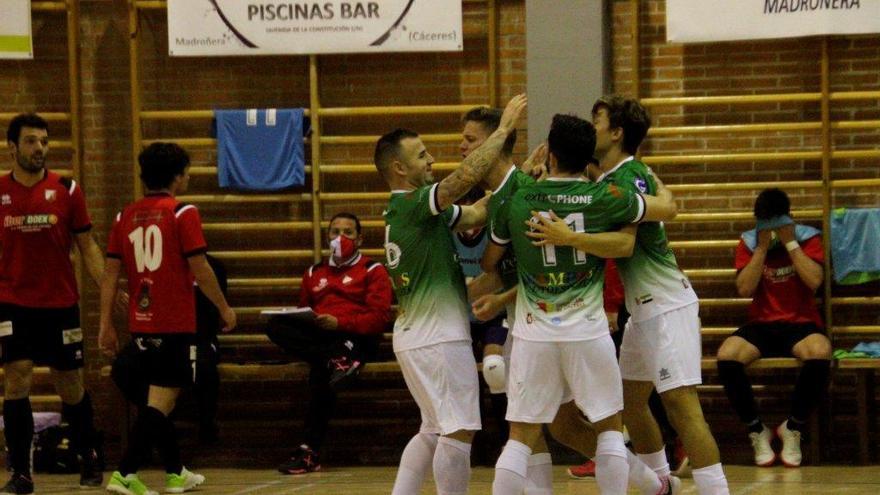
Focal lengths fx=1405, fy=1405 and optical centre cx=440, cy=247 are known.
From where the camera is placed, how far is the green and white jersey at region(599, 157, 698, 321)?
20.0ft

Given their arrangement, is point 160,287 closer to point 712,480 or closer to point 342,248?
point 342,248

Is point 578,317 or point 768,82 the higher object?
point 768,82

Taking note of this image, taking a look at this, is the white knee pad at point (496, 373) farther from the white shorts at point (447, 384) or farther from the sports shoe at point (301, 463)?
the sports shoe at point (301, 463)

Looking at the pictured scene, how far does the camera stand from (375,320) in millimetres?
9359

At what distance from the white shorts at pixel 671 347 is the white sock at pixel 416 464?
3.27ft

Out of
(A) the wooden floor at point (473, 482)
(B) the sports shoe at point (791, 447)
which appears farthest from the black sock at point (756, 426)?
(A) the wooden floor at point (473, 482)

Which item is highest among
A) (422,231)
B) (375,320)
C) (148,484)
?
(422,231)

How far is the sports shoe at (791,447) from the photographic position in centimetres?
908

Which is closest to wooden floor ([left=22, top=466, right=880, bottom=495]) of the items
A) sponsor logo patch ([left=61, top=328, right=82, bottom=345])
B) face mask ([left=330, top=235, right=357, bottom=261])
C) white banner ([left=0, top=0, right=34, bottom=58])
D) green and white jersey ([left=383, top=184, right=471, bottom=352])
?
sponsor logo patch ([left=61, top=328, right=82, bottom=345])

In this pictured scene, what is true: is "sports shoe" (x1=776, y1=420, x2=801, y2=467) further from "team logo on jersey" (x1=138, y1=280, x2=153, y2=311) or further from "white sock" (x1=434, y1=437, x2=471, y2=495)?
"team logo on jersey" (x1=138, y1=280, x2=153, y2=311)

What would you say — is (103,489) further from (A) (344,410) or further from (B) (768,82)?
(B) (768,82)

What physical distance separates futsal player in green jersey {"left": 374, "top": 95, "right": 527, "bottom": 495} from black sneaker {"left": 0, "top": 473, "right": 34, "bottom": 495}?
112 inches

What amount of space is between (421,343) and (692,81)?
182 inches

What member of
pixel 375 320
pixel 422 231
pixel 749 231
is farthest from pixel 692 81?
pixel 422 231
